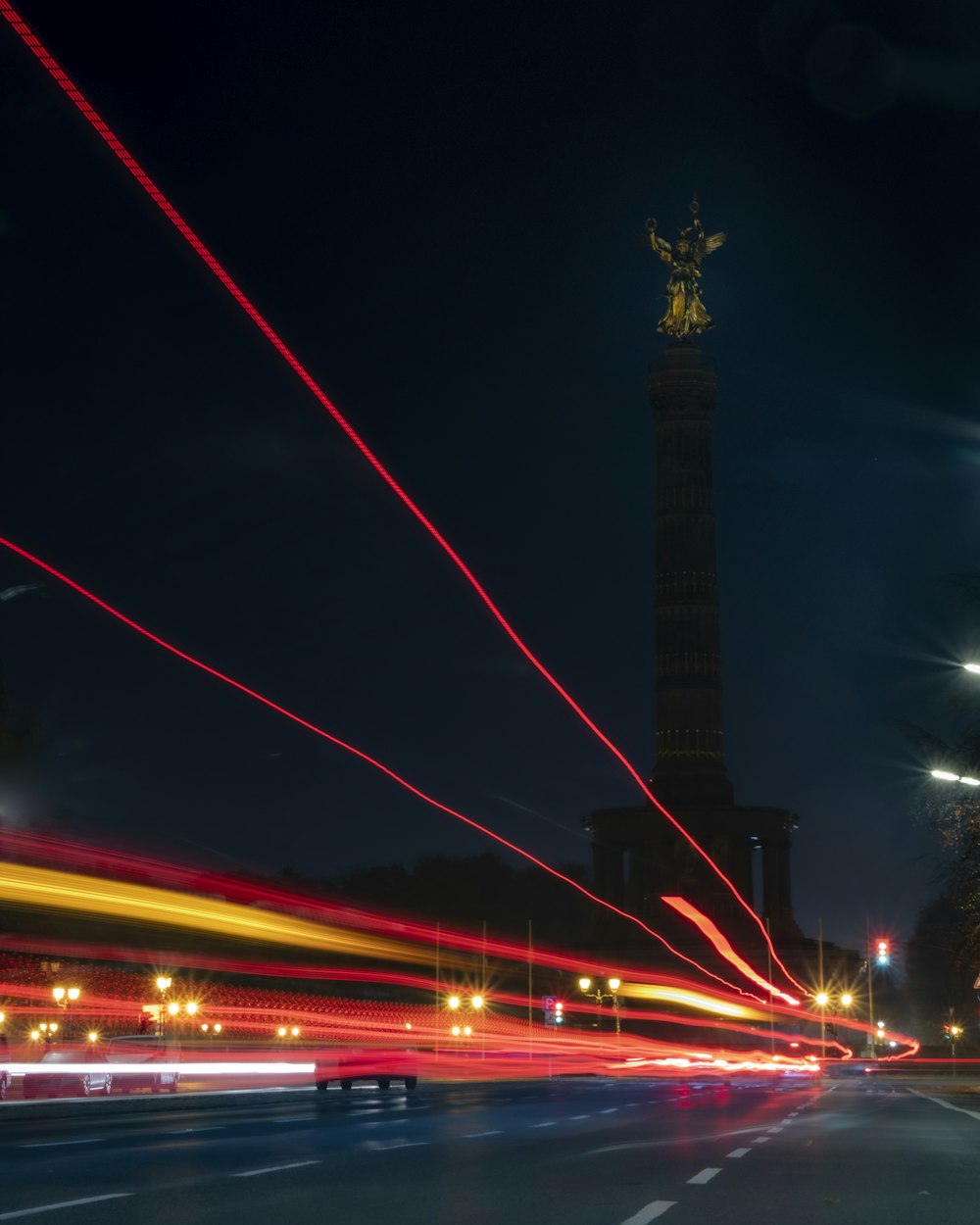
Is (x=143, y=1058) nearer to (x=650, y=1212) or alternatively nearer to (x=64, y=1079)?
(x=64, y=1079)

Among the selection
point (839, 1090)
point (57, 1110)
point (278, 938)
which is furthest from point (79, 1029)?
point (57, 1110)

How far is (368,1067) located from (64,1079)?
9625 millimetres

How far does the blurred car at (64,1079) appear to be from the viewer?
37.8 meters

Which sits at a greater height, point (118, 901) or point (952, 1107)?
point (118, 901)

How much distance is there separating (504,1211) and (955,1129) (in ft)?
50.1

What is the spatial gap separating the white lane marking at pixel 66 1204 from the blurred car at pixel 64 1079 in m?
25.6

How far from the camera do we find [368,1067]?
45.4 metres

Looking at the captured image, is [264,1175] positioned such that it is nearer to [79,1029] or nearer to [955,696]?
[955,696]

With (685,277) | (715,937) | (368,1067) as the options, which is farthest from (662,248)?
(368,1067)

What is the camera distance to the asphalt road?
1235 cm

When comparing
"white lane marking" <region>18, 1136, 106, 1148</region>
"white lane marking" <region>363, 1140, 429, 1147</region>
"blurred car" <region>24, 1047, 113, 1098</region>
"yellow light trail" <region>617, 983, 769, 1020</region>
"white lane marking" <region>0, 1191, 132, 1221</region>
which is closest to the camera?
"white lane marking" <region>0, 1191, 132, 1221</region>

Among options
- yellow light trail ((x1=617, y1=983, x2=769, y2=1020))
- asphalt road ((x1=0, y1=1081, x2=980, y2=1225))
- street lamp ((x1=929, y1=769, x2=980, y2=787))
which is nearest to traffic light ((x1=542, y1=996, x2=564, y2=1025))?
yellow light trail ((x1=617, y1=983, x2=769, y2=1020))

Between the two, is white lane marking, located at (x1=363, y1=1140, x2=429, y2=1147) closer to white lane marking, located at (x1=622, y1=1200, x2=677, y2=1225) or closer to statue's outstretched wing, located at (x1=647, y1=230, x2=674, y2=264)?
white lane marking, located at (x1=622, y1=1200, x2=677, y2=1225)

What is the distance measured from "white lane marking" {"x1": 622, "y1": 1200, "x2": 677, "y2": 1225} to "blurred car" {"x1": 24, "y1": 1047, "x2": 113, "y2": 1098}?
27240 millimetres
